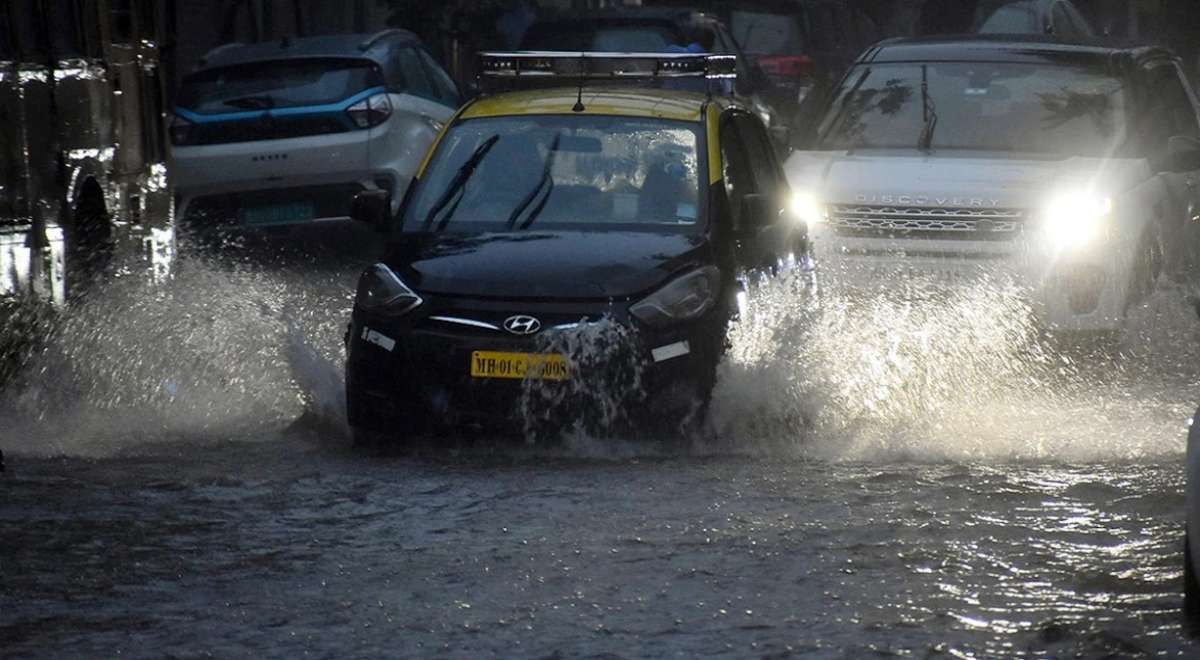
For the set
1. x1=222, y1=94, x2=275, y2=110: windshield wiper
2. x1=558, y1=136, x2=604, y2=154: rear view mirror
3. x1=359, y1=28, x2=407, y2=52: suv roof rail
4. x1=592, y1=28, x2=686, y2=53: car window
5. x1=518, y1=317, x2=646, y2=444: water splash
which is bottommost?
x1=518, y1=317, x2=646, y2=444: water splash

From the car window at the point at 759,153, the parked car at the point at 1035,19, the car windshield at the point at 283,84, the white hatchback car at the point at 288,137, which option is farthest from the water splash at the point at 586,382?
the parked car at the point at 1035,19

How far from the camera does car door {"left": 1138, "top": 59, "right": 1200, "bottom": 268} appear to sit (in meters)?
14.5

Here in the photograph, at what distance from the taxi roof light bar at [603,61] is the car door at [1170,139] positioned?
9.82ft

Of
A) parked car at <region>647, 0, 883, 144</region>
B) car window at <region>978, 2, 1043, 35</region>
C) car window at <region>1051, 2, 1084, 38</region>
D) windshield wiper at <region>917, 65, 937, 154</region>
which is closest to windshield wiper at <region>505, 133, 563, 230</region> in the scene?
windshield wiper at <region>917, 65, 937, 154</region>

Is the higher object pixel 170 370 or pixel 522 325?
pixel 522 325

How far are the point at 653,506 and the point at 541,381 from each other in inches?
53.4

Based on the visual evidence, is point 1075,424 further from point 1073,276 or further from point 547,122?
point 547,122

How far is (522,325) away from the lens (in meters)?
10.4

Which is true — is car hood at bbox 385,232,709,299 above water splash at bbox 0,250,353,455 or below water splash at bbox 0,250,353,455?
above

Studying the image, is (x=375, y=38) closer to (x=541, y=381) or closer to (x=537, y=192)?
(x=537, y=192)

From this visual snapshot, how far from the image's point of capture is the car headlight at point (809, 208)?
548 inches

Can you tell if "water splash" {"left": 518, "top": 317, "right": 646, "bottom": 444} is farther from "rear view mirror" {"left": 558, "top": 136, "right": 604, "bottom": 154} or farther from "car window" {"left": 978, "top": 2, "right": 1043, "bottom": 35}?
"car window" {"left": 978, "top": 2, "right": 1043, "bottom": 35}

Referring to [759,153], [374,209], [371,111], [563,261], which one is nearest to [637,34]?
[371,111]

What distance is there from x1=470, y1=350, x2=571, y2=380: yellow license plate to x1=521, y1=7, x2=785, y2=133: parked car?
13182 millimetres
